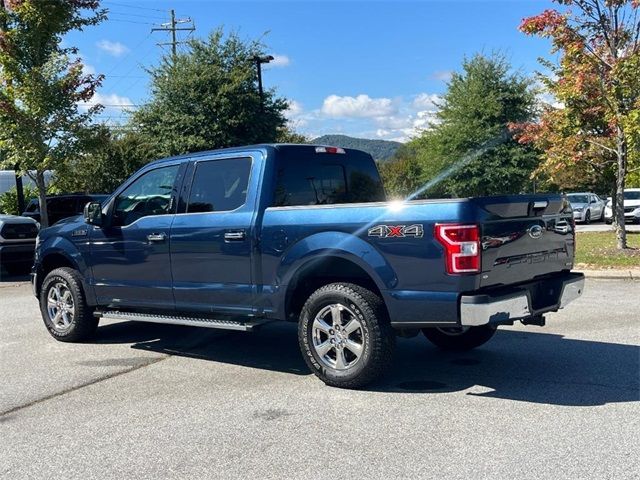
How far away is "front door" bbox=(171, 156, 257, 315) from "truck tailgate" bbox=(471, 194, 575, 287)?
2.07 metres

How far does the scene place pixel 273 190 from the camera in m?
5.70

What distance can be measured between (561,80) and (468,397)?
11275 mm

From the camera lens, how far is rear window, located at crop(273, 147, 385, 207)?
19.1ft

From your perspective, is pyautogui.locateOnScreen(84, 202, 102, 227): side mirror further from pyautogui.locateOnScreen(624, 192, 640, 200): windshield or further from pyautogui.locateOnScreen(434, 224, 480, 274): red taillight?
pyautogui.locateOnScreen(624, 192, 640, 200): windshield

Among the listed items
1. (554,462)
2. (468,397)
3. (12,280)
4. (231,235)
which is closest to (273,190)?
(231,235)

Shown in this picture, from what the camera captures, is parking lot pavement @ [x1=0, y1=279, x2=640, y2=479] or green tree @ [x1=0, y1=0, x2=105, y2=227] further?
green tree @ [x1=0, y1=0, x2=105, y2=227]

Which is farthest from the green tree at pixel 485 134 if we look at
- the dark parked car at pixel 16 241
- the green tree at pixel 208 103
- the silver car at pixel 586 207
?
the dark parked car at pixel 16 241

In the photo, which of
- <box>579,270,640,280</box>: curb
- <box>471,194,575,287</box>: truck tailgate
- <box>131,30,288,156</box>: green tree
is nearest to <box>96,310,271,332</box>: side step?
<box>471,194,575,287</box>: truck tailgate

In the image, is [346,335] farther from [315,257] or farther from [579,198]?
[579,198]

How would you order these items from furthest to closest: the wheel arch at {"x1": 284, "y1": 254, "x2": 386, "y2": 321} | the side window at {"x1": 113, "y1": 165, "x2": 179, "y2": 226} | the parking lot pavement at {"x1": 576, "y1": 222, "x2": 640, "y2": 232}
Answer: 1. the parking lot pavement at {"x1": 576, "y1": 222, "x2": 640, "y2": 232}
2. the side window at {"x1": 113, "y1": 165, "x2": 179, "y2": 226}
3. the wheel arch at {"x1": 284, "y1": 254, "x2": 386, "y2": 321}

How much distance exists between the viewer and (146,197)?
6598 millimetres

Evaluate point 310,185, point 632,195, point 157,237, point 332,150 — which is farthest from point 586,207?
point 157,237

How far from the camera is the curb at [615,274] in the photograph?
11.3 meters

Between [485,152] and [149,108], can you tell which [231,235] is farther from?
[485,152]
